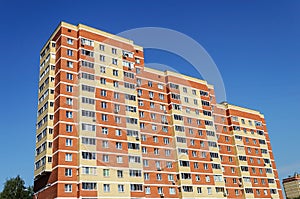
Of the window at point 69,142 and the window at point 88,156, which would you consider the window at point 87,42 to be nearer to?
the window at point 69,142

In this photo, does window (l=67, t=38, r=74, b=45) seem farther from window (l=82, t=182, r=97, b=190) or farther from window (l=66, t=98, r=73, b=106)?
window (l=82, t=182, r=97, b=190)

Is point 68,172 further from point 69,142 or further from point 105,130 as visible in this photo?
point 105,130

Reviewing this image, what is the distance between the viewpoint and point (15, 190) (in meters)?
76.9

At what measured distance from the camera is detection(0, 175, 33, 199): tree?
248 feet

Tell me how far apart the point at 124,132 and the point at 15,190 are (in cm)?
3643

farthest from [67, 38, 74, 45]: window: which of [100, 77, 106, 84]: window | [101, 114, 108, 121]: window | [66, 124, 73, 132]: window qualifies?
[66, 124, 73, 132]: window

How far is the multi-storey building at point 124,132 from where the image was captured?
5107cm

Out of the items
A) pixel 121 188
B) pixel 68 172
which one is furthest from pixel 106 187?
pixel 68 172

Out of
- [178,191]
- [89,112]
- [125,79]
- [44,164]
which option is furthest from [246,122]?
→ [44,164]

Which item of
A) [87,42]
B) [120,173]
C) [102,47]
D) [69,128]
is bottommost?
[120,173]

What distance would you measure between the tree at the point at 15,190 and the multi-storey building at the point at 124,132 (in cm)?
2590

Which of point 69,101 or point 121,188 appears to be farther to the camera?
point 69,101

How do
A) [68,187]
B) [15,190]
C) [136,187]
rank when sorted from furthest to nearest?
[15,190] → [136,187] → [68,187]

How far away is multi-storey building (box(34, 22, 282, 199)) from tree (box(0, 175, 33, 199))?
25898 mm
